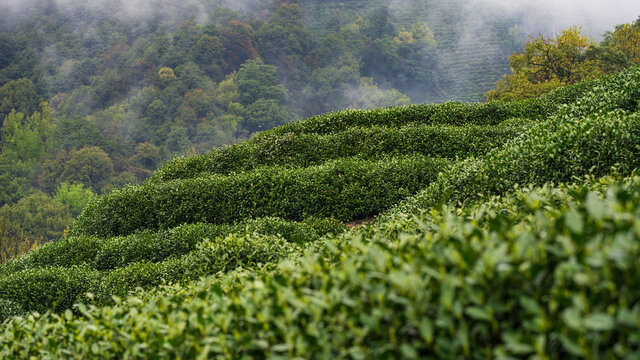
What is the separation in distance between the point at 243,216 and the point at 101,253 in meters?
3.90

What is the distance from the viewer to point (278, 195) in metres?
12.2

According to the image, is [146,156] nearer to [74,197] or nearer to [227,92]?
[74,197]

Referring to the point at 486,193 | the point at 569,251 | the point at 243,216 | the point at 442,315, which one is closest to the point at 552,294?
the point at 569,251

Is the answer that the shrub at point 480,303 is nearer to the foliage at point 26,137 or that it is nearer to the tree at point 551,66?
the tree at point 551,66

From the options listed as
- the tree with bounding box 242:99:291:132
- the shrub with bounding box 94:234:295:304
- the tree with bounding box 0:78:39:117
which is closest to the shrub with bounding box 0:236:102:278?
the shrub with bounding box 94:234:295:304

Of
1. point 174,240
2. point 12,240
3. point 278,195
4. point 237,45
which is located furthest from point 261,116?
point 174,240

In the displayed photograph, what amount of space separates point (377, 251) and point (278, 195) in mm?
10308

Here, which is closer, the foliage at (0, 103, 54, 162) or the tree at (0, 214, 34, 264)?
the tree at (0, 214, 34, 264)

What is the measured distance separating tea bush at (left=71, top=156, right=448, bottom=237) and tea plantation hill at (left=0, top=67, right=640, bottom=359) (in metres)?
0.06

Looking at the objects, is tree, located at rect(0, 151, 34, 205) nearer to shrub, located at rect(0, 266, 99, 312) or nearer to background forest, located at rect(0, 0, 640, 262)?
background forest, located at rect(0, 0, 640, 262)

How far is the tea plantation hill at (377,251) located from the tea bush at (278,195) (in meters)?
0.06

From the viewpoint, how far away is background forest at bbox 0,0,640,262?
277 feet

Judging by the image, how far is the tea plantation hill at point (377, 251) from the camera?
1.71m

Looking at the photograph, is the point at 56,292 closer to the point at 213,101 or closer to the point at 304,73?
the point at 213,101
